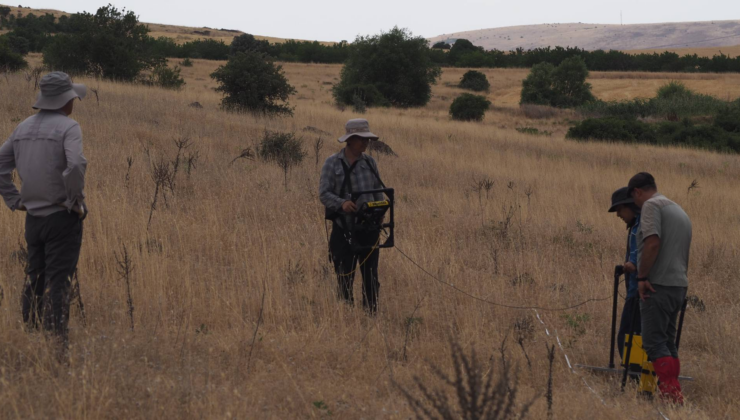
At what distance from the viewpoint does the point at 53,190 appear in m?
4.21

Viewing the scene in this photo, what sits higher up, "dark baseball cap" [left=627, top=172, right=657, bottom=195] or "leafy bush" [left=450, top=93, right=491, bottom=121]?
"leafy bush" [left=450, top=93, right=491, bottom=121]

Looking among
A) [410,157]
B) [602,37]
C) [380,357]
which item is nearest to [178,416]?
[380,357]

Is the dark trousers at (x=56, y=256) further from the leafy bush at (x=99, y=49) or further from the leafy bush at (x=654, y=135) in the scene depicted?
the leafy bush at (x=654, y=135)

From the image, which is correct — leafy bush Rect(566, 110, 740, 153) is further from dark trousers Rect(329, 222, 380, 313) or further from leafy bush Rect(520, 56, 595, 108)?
dark trousers Rect(329, 222, 380, 313)

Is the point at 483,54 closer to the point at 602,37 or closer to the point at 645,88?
the point at 645,88

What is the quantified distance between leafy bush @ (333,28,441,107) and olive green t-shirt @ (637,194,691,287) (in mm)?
37472

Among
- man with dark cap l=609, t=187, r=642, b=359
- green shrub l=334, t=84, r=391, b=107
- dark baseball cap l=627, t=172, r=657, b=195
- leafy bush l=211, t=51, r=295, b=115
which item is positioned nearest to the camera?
dark baseball cap l=627, t=172, r=657, b=195

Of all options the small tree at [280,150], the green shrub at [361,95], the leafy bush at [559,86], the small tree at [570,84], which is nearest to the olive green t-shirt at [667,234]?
the small tree at [280,150]

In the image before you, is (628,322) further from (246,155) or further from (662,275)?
(246,155)

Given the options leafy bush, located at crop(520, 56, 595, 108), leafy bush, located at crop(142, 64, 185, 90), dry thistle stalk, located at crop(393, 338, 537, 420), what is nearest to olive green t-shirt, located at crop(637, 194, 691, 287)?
dry thistle stalk, located at crop(393, 338, 537, 420)

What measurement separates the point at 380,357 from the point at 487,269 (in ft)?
11.1

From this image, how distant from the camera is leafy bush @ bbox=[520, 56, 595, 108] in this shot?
156 ft

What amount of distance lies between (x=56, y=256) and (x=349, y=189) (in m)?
2.27

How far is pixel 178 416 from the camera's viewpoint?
3.61 meters
